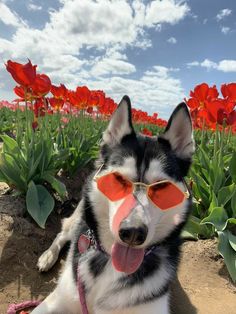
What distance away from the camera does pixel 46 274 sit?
3836 millimetres

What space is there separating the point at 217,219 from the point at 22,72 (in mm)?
2775

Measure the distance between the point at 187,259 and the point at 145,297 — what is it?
1647 millimetres

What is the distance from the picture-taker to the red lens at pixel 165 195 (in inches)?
92.6

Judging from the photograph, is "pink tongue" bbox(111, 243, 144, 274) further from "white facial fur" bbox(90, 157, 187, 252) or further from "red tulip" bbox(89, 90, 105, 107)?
"red tulip" bbox(89, 90, 105, 107)

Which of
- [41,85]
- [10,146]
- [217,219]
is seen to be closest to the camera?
[217,219]

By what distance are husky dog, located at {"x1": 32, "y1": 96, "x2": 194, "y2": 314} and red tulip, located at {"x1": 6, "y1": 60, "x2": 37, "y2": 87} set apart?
1.85 metres

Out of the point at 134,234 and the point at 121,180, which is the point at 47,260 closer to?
the point at 121,180

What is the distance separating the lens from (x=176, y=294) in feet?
11.6

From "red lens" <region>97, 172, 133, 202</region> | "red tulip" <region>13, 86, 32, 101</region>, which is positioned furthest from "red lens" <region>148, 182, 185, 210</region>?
"red tulip" <region>13, 86, 32, 101</region>

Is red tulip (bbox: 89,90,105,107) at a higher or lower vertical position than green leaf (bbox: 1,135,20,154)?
higher

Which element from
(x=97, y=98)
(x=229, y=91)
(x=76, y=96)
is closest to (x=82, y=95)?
(x=76, y=96)

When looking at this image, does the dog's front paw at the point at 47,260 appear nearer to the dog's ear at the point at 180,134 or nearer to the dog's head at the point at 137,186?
the dog's head at the point at 137,186

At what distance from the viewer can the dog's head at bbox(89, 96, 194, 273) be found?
2.25 meters

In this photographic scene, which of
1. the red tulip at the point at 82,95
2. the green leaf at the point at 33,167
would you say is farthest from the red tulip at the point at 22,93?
the red tulip at the point at 82,95
